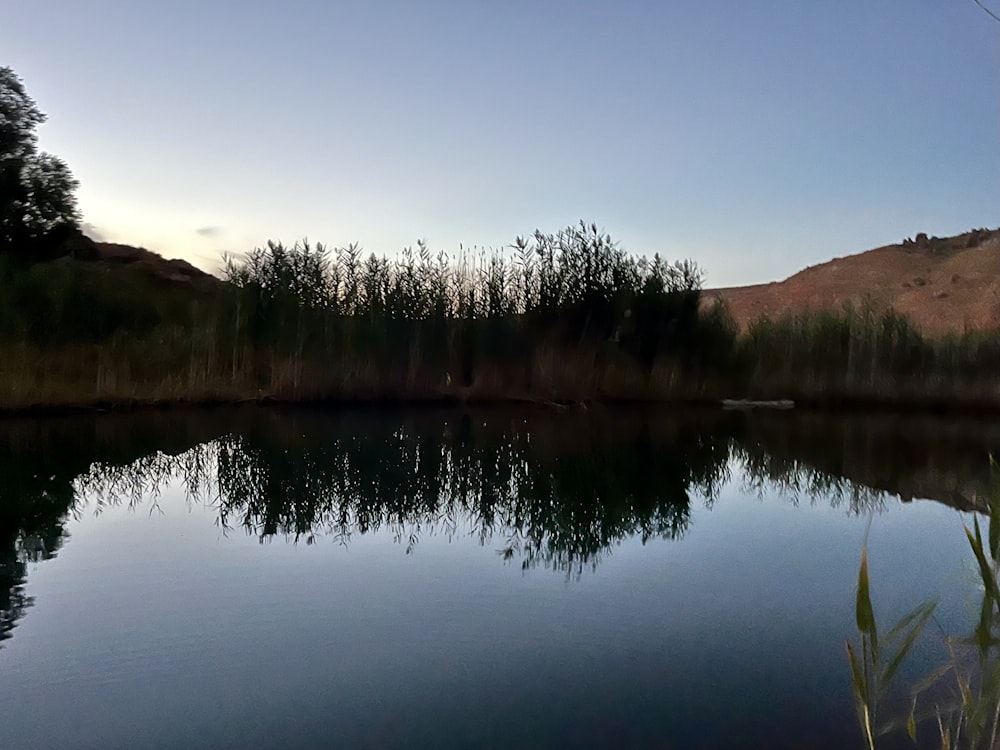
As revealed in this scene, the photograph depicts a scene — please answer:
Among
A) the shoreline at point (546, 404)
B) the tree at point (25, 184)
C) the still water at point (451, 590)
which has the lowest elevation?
the still water at point (451, 590)

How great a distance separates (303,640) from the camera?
2.73 meters

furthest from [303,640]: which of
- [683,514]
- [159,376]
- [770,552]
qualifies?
[159,376]

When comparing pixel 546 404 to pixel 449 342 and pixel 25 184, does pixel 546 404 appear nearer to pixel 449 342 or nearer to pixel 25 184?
pixel 449 342

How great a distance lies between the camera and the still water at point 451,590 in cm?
217

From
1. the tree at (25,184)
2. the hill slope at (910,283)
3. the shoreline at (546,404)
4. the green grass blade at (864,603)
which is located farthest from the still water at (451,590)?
the hill slope at (910,283)

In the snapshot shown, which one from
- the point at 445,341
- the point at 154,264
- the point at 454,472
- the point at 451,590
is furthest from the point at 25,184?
the point at 154,264

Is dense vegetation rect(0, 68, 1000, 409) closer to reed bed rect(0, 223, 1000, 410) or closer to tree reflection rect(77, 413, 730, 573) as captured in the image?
reed bed rect(0, 223, 1000, 410)

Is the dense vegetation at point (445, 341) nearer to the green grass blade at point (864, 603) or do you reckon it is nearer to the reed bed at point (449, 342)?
the reed bed at point (449, 342)

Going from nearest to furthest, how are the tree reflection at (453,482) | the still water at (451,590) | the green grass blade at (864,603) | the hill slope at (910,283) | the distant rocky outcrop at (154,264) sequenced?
1. the green grass blade at (864,603)
2. the still water at (451,590)
3. the tree reflection at (453,482)
4. the hill slope at (910,283)
5. the distant rocky outcrop at (154,264)

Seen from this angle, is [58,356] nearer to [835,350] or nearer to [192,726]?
[192,726]

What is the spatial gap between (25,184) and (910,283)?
39.6 m

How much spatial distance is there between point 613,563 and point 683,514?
1.28 metres

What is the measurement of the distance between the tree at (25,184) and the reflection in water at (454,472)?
10557 millimetres

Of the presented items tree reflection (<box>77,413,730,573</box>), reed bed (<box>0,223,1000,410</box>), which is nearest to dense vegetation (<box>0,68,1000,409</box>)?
reed bed (<box>0,223,1000,410</box>)
